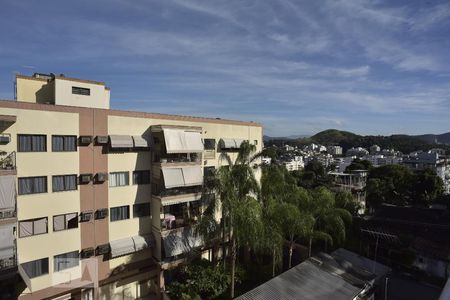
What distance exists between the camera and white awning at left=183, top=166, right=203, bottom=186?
22.1 m

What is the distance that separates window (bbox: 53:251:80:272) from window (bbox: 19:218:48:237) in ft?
6.56

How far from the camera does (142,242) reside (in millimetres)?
21141

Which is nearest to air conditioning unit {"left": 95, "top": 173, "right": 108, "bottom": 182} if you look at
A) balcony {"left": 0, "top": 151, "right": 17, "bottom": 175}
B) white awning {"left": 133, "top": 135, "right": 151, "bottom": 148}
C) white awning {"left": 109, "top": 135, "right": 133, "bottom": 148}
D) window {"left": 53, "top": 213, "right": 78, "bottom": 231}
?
white awning {"left": 109, "top": 135, "right": 133, "bottom": 148}

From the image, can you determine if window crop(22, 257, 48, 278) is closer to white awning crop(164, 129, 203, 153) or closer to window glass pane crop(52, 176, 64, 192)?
window glass pane crop(52, 176, 64, 192)

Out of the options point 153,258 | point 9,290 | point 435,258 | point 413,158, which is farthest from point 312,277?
point 413,158

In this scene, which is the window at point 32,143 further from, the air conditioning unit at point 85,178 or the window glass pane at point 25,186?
the air conditioning unit at point 85,178

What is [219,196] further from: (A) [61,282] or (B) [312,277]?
(A) [61,282]

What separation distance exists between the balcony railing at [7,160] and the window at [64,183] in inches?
90.1

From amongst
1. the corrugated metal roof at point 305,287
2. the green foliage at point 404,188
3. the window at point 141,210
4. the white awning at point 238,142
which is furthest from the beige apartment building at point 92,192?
the green foliage at point 404,188

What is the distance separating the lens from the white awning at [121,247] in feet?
65.1

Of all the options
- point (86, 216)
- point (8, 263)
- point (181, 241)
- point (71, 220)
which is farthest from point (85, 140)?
point (181, 241)

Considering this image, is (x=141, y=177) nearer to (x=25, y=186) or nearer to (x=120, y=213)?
(x=120, y=213)

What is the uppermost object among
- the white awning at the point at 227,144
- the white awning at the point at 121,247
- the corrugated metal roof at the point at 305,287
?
the white awning at the point at 227,144

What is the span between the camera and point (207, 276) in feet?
67.3
